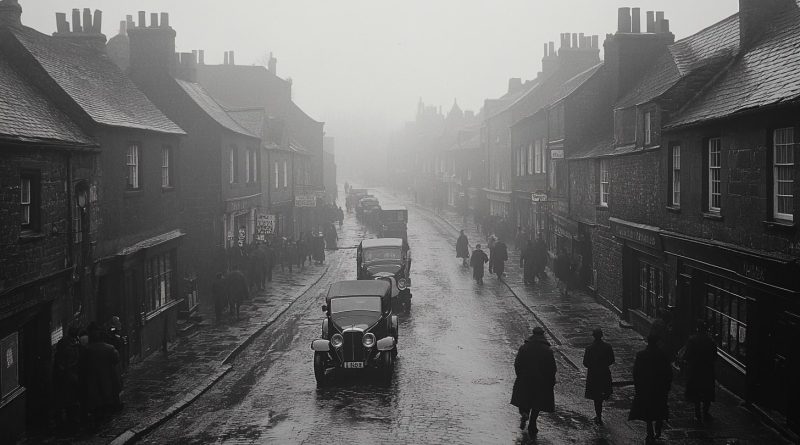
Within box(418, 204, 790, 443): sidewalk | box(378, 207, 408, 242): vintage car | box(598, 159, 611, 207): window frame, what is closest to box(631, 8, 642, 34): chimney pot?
box(598, 159, 611, 207): window frame

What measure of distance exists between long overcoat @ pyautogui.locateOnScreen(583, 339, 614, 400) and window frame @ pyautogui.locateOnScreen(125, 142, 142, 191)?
11.4 m

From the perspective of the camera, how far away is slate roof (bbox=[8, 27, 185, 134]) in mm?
16266

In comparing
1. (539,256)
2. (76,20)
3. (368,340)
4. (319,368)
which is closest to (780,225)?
(368,340)

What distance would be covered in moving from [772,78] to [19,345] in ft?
45.7

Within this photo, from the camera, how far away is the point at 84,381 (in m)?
12.4

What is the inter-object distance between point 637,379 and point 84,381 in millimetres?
9075

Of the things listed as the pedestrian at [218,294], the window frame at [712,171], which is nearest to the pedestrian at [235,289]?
the pedestrian at [218,294]

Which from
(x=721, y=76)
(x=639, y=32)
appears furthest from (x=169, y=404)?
(x=639, y=32)

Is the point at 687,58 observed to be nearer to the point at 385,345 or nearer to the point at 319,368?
the point at 385,345

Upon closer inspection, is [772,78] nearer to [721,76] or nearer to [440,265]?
[721,76]

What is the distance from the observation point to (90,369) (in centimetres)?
1253

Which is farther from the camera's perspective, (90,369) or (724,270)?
(724,270)

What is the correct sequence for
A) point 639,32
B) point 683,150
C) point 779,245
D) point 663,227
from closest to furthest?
1. point 779,245
2. point 683,150
3. point 663,227
4. point 639,32

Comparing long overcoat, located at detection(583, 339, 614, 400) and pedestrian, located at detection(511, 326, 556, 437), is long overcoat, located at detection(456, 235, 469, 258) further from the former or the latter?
pedestrian, located at detection(511, 326, 556, 437)
